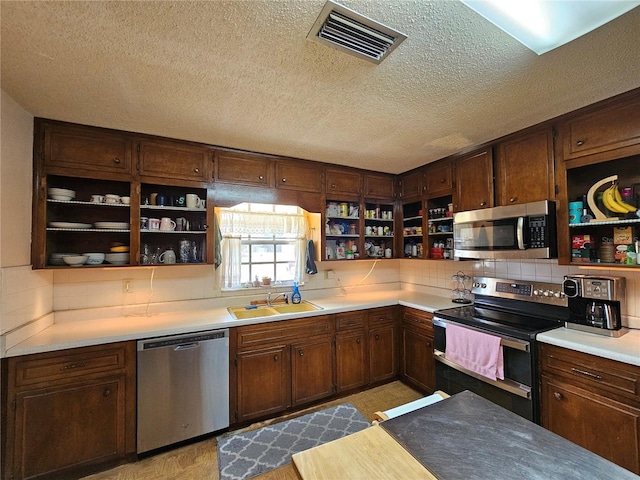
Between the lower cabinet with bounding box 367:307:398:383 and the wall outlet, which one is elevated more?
the wall outlet

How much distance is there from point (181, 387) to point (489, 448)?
2.03 m

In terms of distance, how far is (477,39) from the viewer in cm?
126

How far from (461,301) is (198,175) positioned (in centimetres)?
285

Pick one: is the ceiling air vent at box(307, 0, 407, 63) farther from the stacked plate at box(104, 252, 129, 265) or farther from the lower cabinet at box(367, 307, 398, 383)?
the lower cabinet at box(367, 307, 398, 383)

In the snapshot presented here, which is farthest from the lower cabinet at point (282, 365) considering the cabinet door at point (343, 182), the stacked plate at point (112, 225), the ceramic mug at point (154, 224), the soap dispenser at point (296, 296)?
the cabinet door at point (343, 182)

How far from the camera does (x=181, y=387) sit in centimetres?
207

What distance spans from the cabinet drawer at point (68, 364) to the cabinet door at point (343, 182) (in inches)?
91.7

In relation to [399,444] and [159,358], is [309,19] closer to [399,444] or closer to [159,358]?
[399,444]

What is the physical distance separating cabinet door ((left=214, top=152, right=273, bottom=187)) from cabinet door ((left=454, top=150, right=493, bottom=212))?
6.15ft

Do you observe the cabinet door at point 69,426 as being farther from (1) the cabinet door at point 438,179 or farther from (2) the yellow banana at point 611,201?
(2) the yellow banana at point 611,201

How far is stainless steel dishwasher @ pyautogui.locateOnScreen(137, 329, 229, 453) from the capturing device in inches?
77.7

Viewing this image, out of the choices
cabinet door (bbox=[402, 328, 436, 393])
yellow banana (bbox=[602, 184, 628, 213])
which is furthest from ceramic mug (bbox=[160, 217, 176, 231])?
yellow banana (bbox=[602, 184, 628, 213])

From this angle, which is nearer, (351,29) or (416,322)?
(351,29)

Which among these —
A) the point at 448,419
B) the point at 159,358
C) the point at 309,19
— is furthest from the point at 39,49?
the point at 448,419
